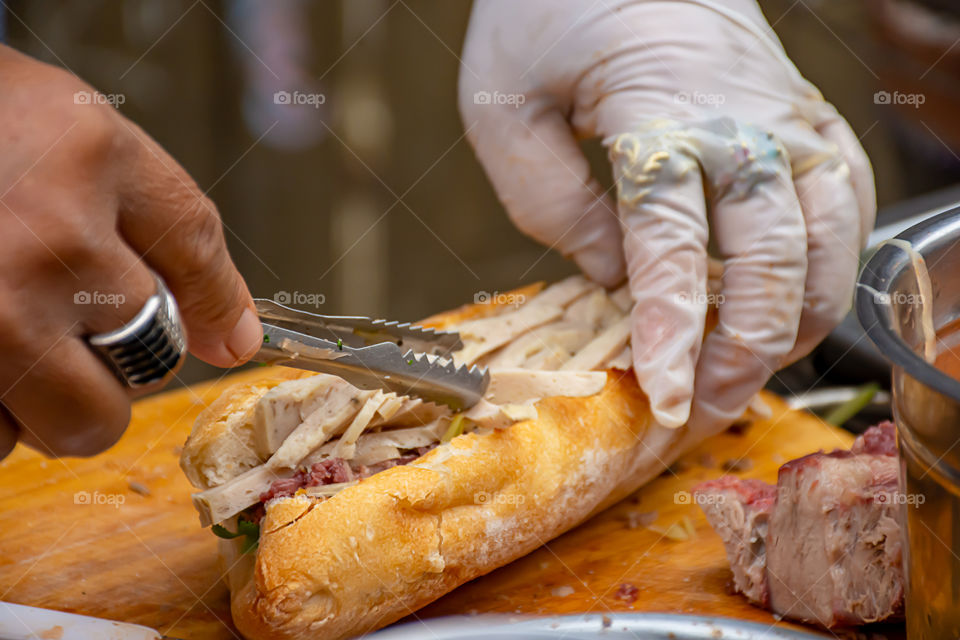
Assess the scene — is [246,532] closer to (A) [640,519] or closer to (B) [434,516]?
(B) [434,516]

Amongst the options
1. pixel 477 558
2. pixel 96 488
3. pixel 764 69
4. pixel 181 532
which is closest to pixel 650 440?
pixel 477 558

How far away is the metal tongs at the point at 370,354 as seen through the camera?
5.59 ft

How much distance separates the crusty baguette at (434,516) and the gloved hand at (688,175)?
0.17 metres

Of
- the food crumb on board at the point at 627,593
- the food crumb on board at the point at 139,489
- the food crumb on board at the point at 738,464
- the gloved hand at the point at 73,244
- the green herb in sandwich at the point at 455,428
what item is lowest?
the food crumb on board at the point at 738,464

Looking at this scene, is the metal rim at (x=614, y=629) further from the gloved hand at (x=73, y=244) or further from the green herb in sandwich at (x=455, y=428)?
the gloved hand at (x=73, y=244)

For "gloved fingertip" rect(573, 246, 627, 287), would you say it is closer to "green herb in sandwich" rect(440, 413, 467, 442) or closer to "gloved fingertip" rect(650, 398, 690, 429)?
"gloved fingertip" rect(650, 398, 690, 429)

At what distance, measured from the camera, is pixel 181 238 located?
1.26 m

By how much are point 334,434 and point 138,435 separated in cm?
96

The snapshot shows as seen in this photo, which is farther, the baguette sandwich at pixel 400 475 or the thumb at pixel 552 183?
the thumb at pixel 552 183

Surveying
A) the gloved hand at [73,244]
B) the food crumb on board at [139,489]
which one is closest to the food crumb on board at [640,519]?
the food crumb on board at [139,489]

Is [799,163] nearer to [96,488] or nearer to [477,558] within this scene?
[477,558]

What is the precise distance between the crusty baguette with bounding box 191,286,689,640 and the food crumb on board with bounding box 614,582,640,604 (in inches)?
8.3

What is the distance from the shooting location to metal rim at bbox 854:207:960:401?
4.28ft

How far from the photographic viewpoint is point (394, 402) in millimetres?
2021
